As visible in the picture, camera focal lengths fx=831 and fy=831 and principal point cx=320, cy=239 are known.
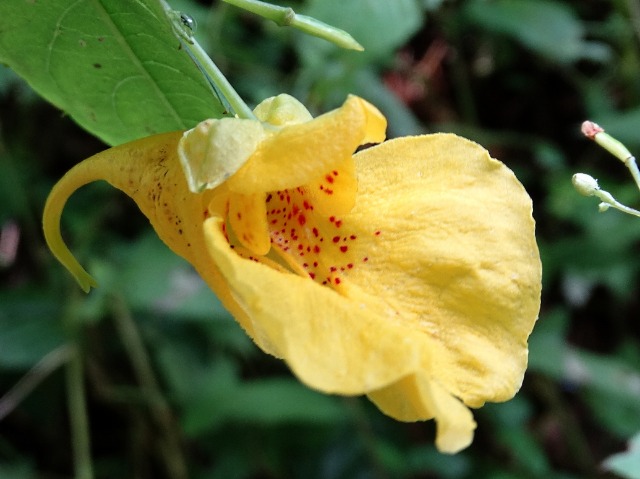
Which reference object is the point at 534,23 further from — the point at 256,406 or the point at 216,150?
the point at 216,150

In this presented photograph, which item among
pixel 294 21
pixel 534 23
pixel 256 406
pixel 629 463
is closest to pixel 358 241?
pixel 294 21

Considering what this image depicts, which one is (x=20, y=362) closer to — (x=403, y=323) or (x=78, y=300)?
(x=78, y=300)

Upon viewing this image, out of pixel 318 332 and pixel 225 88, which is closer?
pixel 318 332

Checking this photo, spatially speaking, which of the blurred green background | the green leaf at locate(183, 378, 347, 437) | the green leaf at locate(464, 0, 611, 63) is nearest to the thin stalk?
the blurred green background

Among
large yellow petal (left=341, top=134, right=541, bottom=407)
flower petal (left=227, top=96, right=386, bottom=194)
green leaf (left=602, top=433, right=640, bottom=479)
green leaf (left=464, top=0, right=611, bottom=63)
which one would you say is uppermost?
flower petal (left=227, top=96, right=386, bottom=194)

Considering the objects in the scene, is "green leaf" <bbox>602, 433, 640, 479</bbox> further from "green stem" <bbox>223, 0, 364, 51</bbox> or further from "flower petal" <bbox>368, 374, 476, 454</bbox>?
"green stem" <bbox>223, 0, 364, 51</bbox>

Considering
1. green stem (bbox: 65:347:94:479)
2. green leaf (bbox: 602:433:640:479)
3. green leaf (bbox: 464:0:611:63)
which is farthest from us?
green leaf (bbox: 464:0:611:63)
